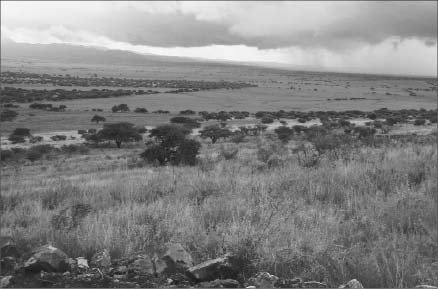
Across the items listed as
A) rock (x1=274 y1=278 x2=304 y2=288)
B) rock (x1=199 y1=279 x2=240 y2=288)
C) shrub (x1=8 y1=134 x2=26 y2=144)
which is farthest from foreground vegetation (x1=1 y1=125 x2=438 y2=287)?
shrub (x1=8 y1=134 x2=26 y2=144)

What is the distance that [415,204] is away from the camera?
17.6 feet

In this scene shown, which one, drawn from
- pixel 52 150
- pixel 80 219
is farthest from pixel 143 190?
pixel 52 150

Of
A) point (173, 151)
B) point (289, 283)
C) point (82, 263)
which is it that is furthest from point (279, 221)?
point (173, 151)

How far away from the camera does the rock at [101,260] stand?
12.4 feet

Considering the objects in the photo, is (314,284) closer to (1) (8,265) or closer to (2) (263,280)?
(2) (263,280)

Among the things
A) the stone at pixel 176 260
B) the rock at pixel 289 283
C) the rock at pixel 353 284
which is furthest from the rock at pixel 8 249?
the rock at pixel 353 284

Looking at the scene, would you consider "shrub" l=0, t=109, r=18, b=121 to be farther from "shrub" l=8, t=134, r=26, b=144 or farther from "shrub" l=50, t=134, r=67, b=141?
"shrub" l=50, t=134, r=67, b=141

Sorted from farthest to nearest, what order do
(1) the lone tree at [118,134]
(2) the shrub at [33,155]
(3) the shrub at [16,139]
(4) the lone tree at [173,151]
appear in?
(3) the shrub at [16,139], (1) the lone tree at [118,134], (2) the shrub at [33,155], (4) the lone tree at [173,151]

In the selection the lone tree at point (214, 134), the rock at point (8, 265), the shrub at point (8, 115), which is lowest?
the shrub at point (8, 115)

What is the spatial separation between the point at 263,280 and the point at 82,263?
5.19ft

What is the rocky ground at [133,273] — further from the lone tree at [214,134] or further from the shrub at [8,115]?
the shrub at [8,115]

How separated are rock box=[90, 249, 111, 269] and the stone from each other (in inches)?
19.9

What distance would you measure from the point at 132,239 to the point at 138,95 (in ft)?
270

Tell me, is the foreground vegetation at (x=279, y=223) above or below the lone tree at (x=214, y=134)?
above
